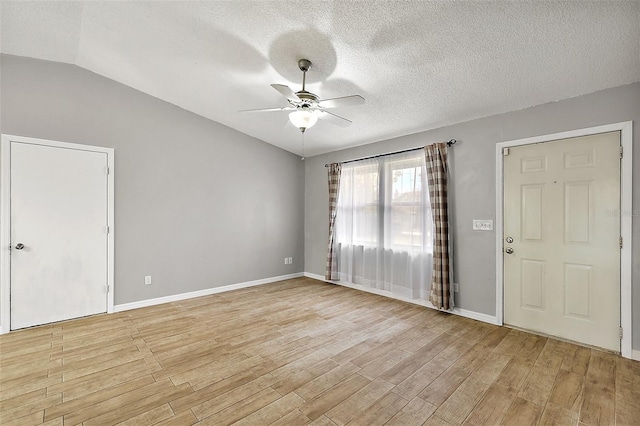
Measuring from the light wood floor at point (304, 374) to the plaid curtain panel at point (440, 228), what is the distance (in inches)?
13.0

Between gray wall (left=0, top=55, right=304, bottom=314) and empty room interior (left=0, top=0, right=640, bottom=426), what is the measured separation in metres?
0.03

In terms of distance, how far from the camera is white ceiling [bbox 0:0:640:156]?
2.14 metres

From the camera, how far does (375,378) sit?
230 centimetres

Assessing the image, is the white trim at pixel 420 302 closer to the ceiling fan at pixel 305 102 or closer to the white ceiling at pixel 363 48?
the white ceiling at pixel 363 48

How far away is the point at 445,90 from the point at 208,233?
4061 mm

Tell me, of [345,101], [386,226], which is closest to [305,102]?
[345,101]

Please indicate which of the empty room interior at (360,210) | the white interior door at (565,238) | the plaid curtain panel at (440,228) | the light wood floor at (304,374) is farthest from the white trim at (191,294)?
the white interior door at (565,238)

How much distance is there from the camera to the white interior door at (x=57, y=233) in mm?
3252

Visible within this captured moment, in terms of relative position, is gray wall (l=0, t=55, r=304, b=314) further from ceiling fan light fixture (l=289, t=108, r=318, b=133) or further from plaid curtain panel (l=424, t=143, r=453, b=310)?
plaid curtain panel (l=424, t=143, r=453, b=310)

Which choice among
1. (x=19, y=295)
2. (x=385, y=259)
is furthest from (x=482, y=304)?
(x=19, y=295)

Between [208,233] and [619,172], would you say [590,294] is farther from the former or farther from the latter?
[208,233]

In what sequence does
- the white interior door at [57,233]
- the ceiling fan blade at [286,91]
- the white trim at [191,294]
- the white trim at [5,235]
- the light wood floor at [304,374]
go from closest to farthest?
the light wood floor at [304,374]
the ceiling fan blade at [286,91]
the white trim at [5,235]
the white interior door at [57,233]
the white trim at [191,294]

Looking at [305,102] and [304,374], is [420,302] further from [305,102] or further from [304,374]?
[305,102]

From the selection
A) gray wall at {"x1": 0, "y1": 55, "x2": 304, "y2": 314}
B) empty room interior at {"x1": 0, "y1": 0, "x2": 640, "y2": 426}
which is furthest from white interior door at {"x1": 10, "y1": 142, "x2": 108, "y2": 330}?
gray wall at {"x1": 0, "y1": 55, "x2": 304, "y2": 314}
